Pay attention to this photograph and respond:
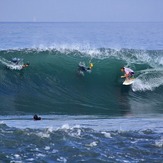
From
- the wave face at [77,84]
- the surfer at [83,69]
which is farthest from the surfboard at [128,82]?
the surfer at [83,69]

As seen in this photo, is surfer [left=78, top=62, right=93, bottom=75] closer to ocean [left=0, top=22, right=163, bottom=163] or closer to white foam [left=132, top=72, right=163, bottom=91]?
ocean [left=0, top=22, right=163, bottom=163]

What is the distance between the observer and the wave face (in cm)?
2033

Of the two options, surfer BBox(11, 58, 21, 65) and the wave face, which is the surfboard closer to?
the wave face

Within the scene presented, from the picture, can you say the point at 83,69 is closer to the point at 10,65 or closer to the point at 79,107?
the point at 10,65

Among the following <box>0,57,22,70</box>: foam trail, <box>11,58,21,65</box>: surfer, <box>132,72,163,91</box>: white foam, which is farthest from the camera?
<box>11,58,21,65</box>: surfer

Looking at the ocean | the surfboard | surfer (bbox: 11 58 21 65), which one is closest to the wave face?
the ocean

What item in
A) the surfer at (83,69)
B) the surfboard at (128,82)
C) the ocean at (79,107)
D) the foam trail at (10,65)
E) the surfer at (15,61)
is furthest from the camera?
the surfer at (83,69)

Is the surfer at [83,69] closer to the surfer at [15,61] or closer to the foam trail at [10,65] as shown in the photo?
the foam trail at [10,65]

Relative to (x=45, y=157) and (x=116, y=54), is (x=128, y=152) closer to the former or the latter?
(x=45, y=157)

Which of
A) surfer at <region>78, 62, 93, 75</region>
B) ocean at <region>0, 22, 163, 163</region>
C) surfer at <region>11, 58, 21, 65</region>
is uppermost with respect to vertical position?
surfer at <region>11, 58, 21, 65</region>

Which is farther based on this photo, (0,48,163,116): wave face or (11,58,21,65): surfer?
(11,58,21,65): surfer

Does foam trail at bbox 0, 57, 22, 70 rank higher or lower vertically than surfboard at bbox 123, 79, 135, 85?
higher

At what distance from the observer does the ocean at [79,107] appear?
12.1m

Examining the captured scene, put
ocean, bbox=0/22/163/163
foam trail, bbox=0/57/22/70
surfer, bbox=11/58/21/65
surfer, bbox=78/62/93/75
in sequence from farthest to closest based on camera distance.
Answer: surfer, bbox=78/62/93/75 < surfer, bbox=11/58/21/65 < foam trail, bbox=0/57/22/70 < ocean, bbox=0/22/163/163
